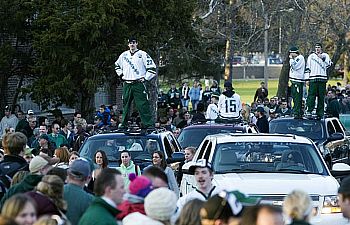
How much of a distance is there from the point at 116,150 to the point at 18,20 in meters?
13.8

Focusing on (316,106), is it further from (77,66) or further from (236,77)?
(236,77)

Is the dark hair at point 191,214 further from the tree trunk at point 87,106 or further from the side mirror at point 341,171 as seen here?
the tree trunk at point 87,106

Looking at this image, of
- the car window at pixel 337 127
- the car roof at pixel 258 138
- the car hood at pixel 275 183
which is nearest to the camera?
the car hood at pixel 275 183

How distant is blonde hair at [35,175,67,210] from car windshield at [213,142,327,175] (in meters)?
5.17

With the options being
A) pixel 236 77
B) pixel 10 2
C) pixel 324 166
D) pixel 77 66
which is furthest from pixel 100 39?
pixel 236 77

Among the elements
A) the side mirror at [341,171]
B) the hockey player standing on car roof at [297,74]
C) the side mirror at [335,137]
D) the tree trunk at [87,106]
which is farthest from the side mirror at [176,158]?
the tree trunk at [87,106]

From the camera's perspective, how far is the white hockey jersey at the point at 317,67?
81.4ft

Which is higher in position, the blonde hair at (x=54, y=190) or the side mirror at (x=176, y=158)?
the blonde hair at (x=54, y=190)

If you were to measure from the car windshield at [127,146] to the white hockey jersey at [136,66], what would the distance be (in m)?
3.21

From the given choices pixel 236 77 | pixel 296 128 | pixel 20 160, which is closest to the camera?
pixel 20 160

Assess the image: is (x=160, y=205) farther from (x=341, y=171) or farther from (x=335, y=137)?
(x=335, y=137)

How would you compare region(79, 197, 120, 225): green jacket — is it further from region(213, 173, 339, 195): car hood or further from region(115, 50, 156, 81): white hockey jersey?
region(115, 50, 156, 81): white hockey jersey

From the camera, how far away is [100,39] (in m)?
28.5

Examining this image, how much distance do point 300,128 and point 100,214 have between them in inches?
595
